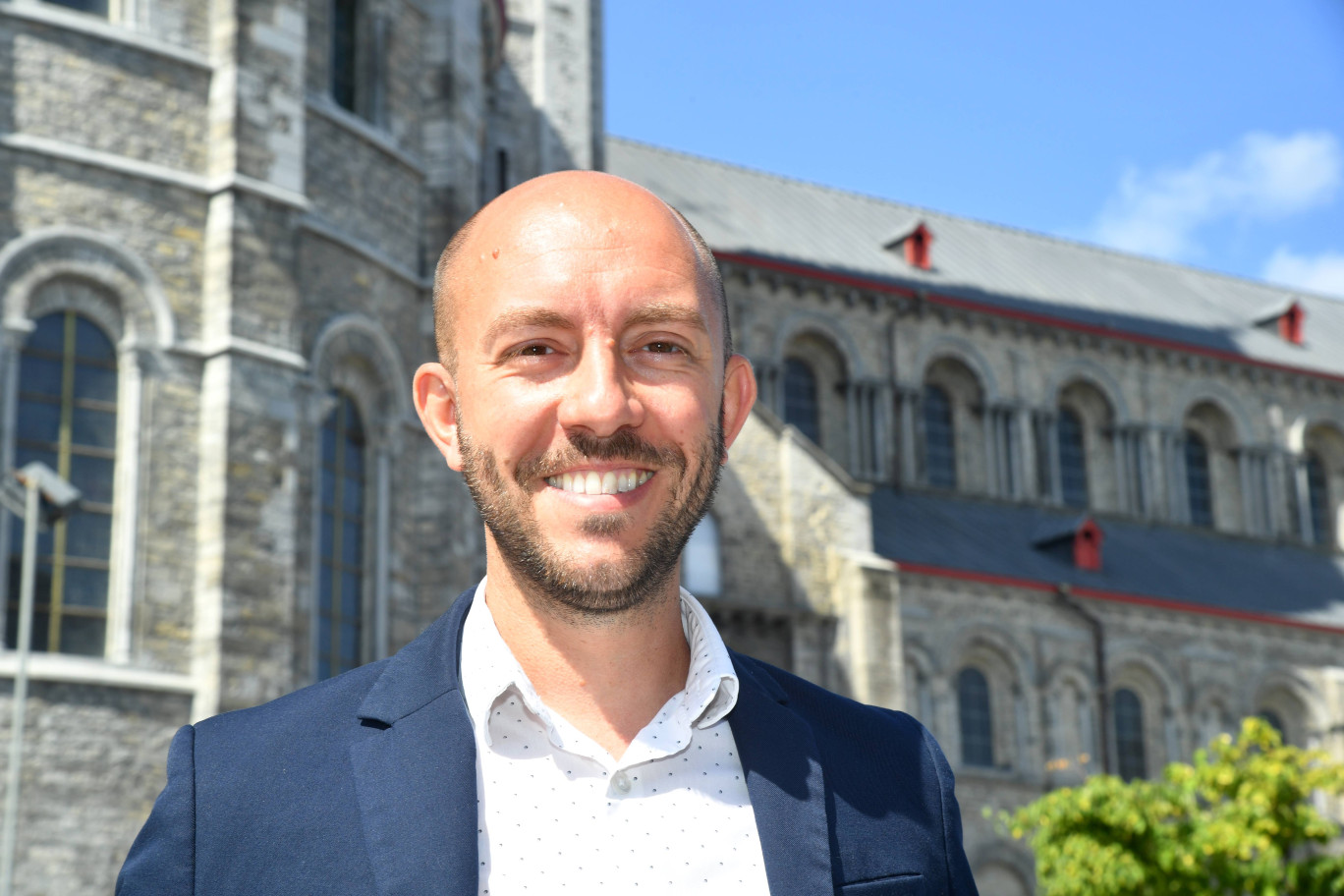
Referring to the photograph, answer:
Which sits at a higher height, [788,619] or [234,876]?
[788,619]

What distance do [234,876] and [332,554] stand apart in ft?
40.0

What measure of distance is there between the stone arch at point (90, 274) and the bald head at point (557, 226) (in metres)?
11.2

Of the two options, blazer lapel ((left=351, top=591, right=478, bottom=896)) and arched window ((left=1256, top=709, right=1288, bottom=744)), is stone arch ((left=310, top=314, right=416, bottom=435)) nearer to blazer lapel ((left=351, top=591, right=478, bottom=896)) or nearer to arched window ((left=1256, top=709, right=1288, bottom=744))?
blazer lapel ((left=351, top=591, right=478, bottom=896))

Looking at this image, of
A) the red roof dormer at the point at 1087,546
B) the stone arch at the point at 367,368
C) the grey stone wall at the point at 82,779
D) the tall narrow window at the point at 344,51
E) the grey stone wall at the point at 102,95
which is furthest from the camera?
the red roof dormer at the point at 1087,546

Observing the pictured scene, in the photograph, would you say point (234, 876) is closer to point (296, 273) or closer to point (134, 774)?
point (134, 774)

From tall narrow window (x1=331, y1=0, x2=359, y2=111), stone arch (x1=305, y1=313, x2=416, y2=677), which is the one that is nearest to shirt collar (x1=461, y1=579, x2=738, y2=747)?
stone arch (x1=305, y1=313, x2=416, y2=677)

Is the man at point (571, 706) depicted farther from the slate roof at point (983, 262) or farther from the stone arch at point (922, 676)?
the slate roof at point (983, 262)

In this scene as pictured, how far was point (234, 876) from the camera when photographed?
6.40ft

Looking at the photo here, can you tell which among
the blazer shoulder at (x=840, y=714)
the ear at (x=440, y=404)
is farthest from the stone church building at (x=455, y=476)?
the blazer shoulder at (x=840, y=714)

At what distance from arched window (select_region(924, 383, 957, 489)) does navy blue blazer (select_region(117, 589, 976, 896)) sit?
27.6m

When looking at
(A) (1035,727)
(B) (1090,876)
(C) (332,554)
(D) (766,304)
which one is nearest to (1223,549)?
(A) (1035,727)

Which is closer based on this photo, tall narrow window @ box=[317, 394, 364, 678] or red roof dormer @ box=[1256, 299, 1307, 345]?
tall narrow window @ box=[317, 394, 364, 678]

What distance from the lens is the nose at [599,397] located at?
2066 mm

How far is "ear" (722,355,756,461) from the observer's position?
95.5 inches
